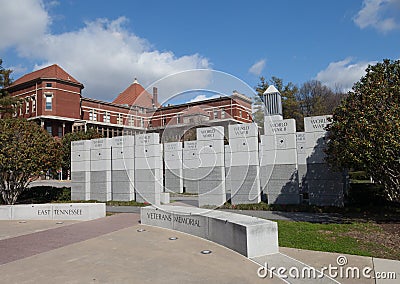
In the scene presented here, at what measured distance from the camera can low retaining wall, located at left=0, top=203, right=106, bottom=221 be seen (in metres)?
13.8

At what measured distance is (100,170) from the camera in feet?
69.5

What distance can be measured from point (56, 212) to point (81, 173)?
8.03 m

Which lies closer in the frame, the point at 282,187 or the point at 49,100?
the point at 282,187

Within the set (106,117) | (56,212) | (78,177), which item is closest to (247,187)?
(56,212)

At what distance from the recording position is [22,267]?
6.94 metres

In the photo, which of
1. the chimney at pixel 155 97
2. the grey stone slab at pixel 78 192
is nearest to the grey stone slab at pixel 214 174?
the grey stone slab at pixel 78 192

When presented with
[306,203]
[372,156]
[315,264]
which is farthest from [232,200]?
[315,264]

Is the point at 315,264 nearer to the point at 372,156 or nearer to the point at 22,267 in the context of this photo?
the point at 372,156

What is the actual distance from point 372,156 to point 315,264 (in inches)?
208

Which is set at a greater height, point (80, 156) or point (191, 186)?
point (80, 156)

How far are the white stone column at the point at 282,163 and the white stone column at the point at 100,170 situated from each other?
34.4 ft

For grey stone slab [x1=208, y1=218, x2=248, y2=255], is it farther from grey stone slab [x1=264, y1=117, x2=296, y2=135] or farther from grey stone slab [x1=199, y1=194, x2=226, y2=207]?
grey stone slab [x1=264, y1=117, x2=296, y2=135]

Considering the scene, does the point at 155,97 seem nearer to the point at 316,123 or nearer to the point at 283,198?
the point at 316,123

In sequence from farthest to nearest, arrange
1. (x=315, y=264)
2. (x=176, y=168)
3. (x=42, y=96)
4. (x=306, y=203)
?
(x=42, y=96)
(x=176, y=168)
(x=306, y=203)
(x=315, y=264)
